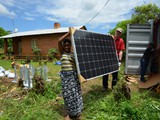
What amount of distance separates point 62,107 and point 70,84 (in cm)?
90

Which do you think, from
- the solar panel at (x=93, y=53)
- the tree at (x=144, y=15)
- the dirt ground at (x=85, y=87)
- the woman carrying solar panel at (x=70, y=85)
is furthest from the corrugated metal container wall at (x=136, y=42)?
the tree at (x=144, y=15)

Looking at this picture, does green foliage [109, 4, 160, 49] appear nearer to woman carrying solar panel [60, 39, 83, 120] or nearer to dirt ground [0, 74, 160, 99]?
dirt ground [0, 74, 160, 99]

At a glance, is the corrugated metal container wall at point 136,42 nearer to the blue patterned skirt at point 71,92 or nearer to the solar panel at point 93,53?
the solar panel at point 93,53

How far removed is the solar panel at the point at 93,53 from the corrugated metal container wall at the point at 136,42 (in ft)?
7.05

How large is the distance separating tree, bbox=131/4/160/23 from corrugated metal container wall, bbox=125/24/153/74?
10.6m

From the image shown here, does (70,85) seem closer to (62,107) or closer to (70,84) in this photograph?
(70,84)

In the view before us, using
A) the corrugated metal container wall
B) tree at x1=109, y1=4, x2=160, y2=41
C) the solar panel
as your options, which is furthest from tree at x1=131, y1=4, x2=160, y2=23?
the solar panel

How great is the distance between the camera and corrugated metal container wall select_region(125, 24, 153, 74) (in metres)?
6.99

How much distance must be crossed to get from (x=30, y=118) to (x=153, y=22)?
5.68 metres

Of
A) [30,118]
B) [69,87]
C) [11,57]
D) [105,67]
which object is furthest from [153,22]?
[11,57]

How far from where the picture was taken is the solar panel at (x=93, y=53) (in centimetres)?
Answer: 357

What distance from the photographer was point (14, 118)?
3.67 metres

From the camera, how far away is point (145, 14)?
56.7ft

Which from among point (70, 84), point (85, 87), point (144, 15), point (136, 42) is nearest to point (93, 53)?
point (70, 84)
